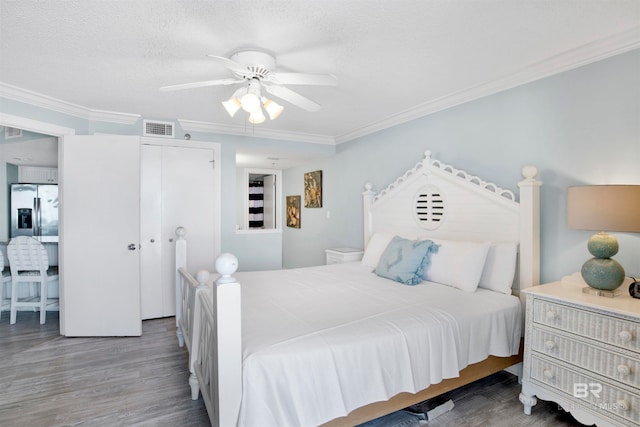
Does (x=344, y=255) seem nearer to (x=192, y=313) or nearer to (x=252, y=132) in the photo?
(x=252, y=132)

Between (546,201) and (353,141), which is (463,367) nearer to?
(546,201)

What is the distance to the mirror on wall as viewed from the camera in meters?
6.95

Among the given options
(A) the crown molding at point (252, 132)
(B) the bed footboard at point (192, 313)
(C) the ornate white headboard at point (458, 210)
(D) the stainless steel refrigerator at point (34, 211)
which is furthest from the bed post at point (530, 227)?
(D) the stainless steel refrigerator at point (34, 211)

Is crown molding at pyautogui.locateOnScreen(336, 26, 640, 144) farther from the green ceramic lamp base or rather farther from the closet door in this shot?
the closet door

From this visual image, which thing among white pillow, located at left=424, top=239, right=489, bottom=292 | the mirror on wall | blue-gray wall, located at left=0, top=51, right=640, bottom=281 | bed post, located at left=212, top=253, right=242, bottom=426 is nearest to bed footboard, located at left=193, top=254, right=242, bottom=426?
bed post, located at left=212, top=253, right=242, bottom=426

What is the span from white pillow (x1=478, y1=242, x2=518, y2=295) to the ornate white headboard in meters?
0.08

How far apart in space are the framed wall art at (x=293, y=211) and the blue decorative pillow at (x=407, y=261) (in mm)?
3504

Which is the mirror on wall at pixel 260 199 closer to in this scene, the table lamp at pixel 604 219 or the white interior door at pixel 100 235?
the white interior door at pixel 100 235

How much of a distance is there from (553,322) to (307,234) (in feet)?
14.2

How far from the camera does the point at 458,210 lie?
10.1 ft

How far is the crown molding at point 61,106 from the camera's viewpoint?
9.44 ft

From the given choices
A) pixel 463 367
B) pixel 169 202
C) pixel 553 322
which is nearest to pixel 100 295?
pixel 169 202

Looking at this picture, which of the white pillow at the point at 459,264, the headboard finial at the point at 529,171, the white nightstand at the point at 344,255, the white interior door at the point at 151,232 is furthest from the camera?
the white nightstand at the point at 344,255

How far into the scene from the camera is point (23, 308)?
12.5 feet
